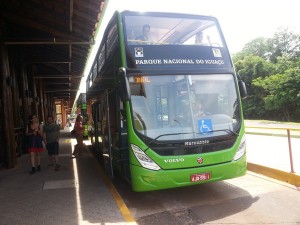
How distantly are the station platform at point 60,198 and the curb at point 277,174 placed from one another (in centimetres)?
353

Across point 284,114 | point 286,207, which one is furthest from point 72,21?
point 284,114

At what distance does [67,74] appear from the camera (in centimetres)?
1914

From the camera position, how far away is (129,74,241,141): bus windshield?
18.6 ft

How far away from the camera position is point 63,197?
6.40m

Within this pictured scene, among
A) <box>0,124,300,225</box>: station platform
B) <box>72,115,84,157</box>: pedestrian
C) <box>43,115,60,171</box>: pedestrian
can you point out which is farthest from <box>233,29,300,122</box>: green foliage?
<box>0,124,300,225</box>: station platform

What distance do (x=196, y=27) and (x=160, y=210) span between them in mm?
3892

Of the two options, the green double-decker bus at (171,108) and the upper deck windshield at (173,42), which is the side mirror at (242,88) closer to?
the green double-decker bus at (171,108)

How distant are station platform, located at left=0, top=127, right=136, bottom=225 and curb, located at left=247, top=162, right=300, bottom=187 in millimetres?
3527

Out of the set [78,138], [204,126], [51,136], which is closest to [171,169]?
[204,126]

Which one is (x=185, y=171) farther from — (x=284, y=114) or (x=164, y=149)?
(x=284, y=114)

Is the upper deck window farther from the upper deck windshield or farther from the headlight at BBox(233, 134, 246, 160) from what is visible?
the headlight at BBox(233, 134, 246, 160)

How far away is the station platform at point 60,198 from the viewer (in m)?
5.15

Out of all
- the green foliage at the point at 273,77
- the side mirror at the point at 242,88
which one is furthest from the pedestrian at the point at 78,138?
the green foliage at the point at 273,77

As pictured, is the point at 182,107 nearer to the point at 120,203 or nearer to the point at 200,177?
the point at 200,177
